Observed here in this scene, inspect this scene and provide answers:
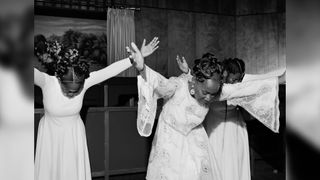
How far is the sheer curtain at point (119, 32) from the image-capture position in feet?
25.6

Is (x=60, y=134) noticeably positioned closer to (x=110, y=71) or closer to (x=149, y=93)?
(x=110, y=71)

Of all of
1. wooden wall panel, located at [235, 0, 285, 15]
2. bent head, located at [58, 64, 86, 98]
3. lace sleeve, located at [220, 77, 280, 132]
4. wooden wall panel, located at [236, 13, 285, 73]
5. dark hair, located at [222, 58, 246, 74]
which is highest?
wooden wall panel, located at [235, 0, 285, 15]

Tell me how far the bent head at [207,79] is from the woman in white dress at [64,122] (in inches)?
18.9

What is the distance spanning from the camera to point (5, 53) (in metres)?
0.71

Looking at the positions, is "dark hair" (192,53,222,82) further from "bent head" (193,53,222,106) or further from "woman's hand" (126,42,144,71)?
"woman's hand" (126,42,144,71)

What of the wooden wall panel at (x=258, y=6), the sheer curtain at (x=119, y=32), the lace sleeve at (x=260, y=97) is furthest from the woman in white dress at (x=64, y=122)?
the wooden wall panel at (x=258, y=6)

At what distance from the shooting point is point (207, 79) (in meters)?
2.32

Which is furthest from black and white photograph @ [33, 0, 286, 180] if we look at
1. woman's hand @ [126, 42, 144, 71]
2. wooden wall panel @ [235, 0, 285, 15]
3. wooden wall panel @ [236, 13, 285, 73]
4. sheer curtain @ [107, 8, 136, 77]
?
wooden wall panel @ [235, 0, 285, 15]

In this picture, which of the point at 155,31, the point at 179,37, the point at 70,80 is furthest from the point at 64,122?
the point at 179,37

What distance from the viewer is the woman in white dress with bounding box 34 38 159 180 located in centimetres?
265

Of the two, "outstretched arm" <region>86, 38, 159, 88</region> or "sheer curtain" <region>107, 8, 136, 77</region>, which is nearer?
"outstretched arm" <region>86, 38, 159, 88</region>

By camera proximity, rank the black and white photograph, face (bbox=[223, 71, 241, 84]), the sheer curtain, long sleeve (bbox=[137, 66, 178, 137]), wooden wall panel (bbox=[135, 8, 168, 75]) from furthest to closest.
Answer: wooden wall panel (bbox=[135, 8, 168, 75]) → the sheer curtain → face (bbox=[223, 71, 241, 84]) → the black and white photograph → long sleeve (bbox=[137, 66, 178, 137])

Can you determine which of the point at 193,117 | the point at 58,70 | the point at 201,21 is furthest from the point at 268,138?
the point at 201,21

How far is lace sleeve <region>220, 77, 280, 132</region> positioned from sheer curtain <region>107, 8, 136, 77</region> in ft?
17.8
